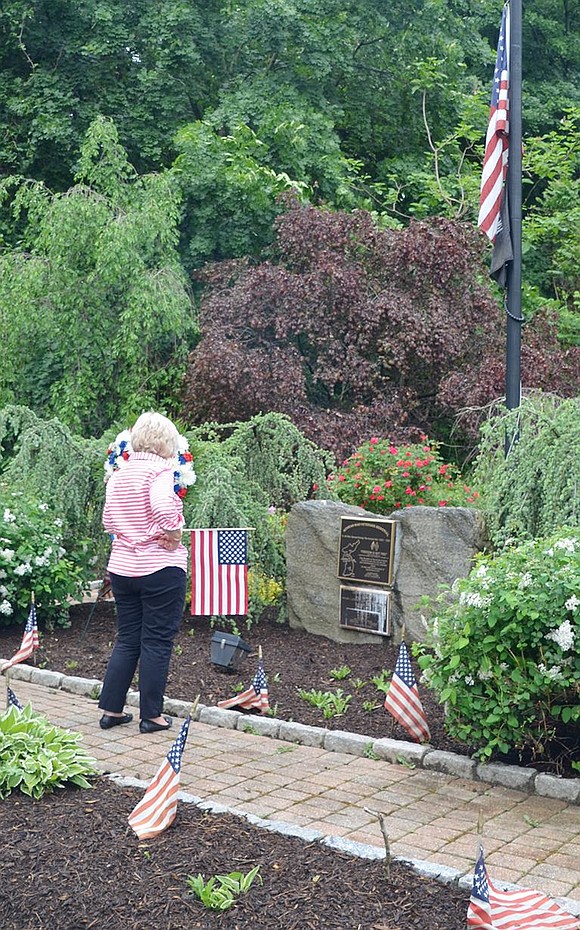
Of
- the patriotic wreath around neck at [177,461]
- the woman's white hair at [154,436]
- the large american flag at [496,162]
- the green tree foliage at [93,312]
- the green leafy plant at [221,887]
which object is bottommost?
the green leafy plant at [221,887]

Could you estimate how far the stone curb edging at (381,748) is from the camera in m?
5.42

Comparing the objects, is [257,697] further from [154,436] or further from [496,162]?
[496,162]

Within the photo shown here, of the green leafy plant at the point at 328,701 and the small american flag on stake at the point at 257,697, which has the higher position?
the small american flag on stake at the point at 257,697

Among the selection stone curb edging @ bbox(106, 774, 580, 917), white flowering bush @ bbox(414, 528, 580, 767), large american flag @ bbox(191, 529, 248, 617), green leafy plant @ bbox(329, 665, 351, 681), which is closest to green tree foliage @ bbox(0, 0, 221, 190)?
large american flag @ bbox(191, 529, 248, 617)

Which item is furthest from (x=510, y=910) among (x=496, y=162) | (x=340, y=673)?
(x=496, y=162)

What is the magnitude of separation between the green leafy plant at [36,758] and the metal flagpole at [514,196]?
512cm

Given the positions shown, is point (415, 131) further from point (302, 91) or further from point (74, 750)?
point (74, 750)

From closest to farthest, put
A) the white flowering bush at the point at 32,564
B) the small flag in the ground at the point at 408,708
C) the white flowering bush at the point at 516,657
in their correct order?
1. the white flowering bush at the point at 516,657
2. the small flag in the ground at the point at 408,708
3. the white flowering bush at the point at 32,564

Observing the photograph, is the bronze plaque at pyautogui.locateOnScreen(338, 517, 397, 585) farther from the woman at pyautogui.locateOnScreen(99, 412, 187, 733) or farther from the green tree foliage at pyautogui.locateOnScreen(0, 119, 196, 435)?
the green tree foliage at pyautogui.locateOnScreen(0, 119, 196, 435)

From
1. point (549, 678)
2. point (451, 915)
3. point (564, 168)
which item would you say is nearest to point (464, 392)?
point (564, 168)

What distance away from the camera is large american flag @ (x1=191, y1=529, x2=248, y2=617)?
8.08 meters

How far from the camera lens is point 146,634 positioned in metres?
6.31

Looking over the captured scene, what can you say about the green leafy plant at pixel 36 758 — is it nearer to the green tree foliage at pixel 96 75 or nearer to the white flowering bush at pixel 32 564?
the white flowering bush at pixel 32 564

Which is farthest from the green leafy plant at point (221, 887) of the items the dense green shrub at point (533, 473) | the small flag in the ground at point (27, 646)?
the small flag in the ground at point (27, 646)
